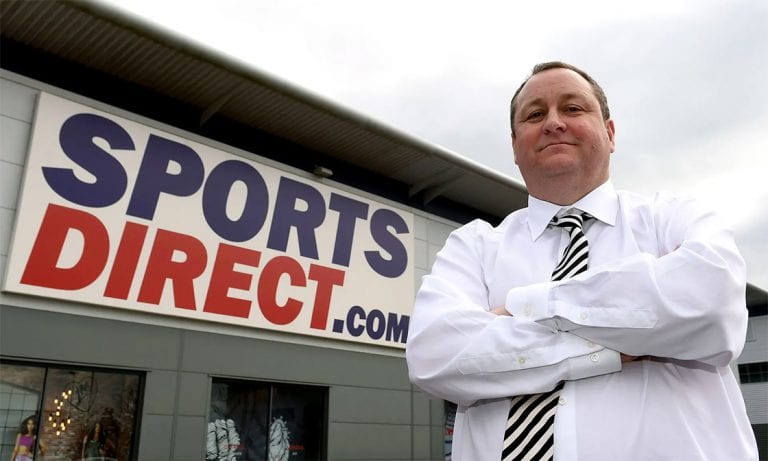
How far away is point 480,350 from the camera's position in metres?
1.33

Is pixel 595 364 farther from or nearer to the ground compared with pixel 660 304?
nearer to the ground

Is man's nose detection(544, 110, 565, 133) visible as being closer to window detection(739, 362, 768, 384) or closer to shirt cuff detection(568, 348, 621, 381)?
shirt cuff detection(568, 348, 621, 381)

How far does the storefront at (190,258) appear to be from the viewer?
20.6 feet

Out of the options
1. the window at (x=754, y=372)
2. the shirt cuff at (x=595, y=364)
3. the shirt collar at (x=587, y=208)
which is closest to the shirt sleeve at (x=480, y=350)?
the shirt cuff at (x=595, y=364)

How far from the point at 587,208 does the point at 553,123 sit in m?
0.24

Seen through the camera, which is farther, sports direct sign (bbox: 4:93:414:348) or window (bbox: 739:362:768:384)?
window (bbox: 739:362:768:384)

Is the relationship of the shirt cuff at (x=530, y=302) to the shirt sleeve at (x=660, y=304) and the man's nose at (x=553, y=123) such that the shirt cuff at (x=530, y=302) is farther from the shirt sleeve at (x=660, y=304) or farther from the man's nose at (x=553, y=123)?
the man's nose at (x=553, y=123)

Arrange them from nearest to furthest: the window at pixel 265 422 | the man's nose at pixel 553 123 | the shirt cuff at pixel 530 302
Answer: the shirt cuff at pixel 530 302 → the man's nose at pixel 553 123 → the window at pixel 265 422

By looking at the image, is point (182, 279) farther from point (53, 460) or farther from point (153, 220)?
point (53, 460)

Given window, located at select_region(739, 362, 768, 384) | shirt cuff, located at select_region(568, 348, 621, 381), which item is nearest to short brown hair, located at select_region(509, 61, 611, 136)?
shirt cuff, located at select_region(568, 348, 621, 381)

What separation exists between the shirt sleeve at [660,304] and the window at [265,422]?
23.1 ft

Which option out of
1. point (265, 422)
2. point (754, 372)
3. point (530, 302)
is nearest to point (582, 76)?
point (530, 302)

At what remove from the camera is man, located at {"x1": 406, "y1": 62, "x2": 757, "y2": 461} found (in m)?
1.17

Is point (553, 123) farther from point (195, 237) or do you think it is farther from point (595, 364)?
point (195, 237)
